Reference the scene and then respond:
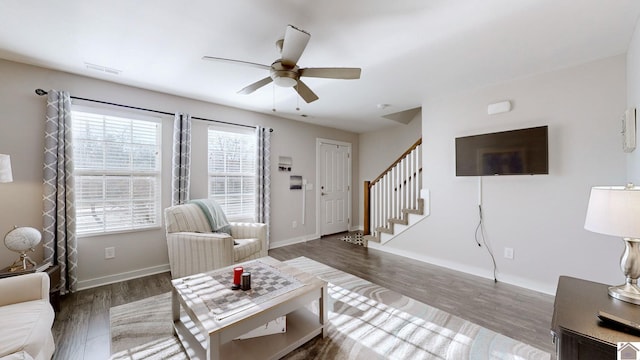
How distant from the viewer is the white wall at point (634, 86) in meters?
1.89

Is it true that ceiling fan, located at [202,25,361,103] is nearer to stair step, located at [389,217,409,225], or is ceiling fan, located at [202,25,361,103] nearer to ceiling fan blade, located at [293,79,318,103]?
ceiling fan blade, located at [293,79,318,103]

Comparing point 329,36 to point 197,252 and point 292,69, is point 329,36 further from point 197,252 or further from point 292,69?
point 197,252

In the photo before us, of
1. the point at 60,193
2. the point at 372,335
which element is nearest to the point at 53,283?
the point at 60,193

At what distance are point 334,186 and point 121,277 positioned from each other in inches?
153

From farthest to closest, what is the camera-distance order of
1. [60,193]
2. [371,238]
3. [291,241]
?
[291,241] → [371,238] → [60,193]

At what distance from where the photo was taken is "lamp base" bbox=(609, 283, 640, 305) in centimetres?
122

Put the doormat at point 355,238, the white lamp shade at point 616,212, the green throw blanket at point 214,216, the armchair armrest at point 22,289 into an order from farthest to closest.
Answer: the doormat at point 355,238 → the green throw blanket at point 214,216 → the armchair armrest at point 22,289 → the white lamp shade at point 616,212

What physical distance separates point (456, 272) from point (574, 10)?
9.43ft

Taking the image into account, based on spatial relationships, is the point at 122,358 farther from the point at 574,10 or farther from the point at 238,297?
the point at 574,10

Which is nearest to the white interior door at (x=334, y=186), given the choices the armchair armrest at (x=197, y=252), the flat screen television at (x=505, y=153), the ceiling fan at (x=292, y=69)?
the flat screen television at (x=505, y=153)

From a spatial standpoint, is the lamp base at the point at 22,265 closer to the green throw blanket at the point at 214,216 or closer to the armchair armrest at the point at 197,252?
the armchair armrest at the point at 197,252

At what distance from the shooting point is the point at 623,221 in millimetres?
1127

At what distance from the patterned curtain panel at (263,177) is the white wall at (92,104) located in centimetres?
25

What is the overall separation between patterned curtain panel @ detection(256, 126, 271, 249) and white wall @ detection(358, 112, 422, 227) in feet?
8.78
